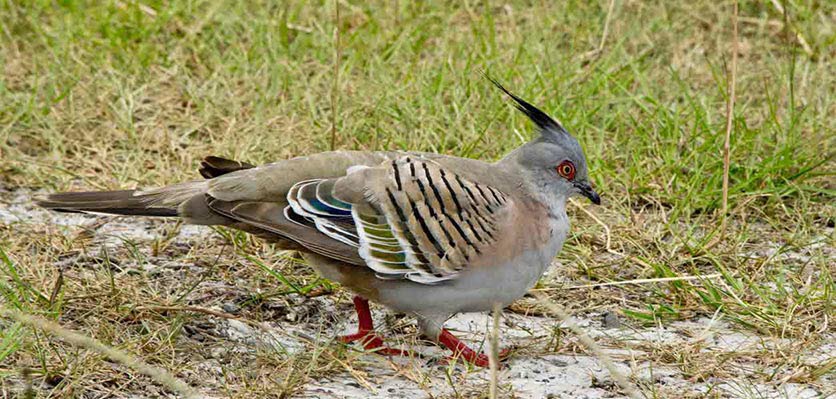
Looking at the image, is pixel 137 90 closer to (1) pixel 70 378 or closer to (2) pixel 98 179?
(2) pixel 98 179

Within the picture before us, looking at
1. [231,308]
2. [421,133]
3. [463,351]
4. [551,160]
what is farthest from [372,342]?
[421,133]

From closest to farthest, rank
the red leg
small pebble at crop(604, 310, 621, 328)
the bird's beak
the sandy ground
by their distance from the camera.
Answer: the sandy ground
the red leg
the bird's beak
small pebble at crop(604, 310, 621, 328)

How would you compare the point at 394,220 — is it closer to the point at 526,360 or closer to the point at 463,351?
the point at 463,351

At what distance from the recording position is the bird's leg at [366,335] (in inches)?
151

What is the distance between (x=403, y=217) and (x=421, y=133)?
1.61 meters

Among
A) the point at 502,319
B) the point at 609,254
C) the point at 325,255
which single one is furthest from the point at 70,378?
the point at 609,254

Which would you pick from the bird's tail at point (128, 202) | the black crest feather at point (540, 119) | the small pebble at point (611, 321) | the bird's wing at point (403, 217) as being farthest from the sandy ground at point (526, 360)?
the black crest feather at point (540, 119)

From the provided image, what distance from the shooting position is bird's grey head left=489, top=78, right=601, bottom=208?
12.8 feet

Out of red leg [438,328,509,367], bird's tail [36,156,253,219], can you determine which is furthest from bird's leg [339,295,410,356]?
bird's tail [36,156,253,219]

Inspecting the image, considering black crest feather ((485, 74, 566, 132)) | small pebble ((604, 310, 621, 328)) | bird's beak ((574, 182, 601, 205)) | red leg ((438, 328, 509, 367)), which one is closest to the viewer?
red leg ((438, 328, 509, 367))

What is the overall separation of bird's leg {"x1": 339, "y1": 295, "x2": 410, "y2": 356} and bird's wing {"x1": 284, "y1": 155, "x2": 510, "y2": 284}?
303mm

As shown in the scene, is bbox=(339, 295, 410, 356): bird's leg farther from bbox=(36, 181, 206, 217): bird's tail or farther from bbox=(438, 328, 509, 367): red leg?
bbox=(36, 181, 206, 217): bird's tail

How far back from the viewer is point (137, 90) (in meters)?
5.59

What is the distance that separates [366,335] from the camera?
12.7 feet
